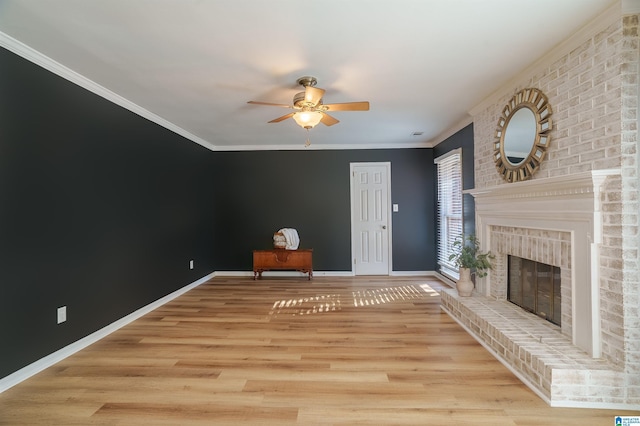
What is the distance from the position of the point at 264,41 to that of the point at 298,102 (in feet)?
2.32

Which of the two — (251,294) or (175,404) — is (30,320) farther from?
(251,294)

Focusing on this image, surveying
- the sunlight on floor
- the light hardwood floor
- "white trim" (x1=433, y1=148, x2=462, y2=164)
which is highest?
"white trim" (x1=433, y1=148, x2=462, y2=164)

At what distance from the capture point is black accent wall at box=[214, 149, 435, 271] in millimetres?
5719

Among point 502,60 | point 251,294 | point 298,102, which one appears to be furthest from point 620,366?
point 251,294

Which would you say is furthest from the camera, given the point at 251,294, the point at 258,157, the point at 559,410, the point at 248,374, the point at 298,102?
the point at 258,157

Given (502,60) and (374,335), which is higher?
(502,60)

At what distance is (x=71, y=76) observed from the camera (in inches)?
107

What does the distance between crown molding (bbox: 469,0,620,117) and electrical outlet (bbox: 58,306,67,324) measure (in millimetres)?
4563

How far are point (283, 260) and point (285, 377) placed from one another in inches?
126

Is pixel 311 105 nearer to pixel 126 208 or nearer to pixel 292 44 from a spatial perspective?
pixel 292 44

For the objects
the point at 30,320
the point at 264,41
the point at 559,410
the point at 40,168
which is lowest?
the point at 559,410

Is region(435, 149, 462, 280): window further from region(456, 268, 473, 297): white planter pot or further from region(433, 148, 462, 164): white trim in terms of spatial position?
region(456, 268, 473, 297): white planter pot

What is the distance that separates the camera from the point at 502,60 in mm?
2568

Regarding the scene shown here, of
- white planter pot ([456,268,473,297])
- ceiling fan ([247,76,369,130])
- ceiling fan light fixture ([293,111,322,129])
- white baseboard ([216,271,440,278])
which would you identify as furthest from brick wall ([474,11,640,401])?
white baseboard ([216,271,440,278])
